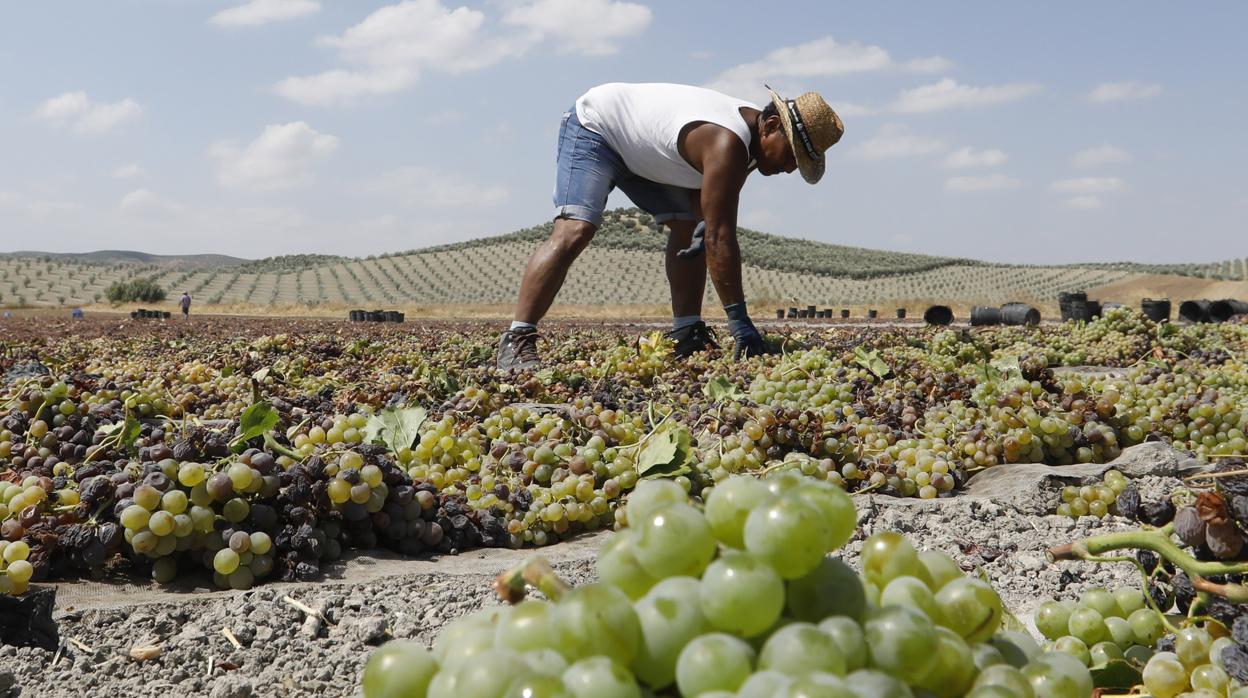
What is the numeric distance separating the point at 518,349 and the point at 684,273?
50.2 inches

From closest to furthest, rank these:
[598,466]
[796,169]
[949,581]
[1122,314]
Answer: [949,581] < [598,466] < [796,169] < [1122,314]

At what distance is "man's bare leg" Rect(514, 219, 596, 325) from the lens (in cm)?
534

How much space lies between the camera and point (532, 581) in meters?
0.73

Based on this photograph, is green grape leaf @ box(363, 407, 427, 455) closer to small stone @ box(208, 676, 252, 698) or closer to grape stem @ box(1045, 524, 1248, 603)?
small stone @ box(208, 676, 252, 698)

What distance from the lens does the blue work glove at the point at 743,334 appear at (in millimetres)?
5293

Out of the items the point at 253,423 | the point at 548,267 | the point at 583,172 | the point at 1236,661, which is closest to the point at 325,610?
the point at 253,423

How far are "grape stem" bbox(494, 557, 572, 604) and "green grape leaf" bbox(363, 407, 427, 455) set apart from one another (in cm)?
213

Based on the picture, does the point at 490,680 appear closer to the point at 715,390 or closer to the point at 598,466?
the point at 598,466

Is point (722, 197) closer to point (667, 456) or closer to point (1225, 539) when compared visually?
point (667, 456)

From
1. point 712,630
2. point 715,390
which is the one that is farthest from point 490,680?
point 715,390

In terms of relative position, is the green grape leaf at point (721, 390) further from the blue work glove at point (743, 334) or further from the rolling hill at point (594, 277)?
the rolling hill at point (594, 277)

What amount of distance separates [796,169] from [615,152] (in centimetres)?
110

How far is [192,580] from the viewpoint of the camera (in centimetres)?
211

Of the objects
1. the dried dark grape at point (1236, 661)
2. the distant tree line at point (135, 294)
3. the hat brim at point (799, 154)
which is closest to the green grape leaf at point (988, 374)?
the hat brim at point (799, 154)
